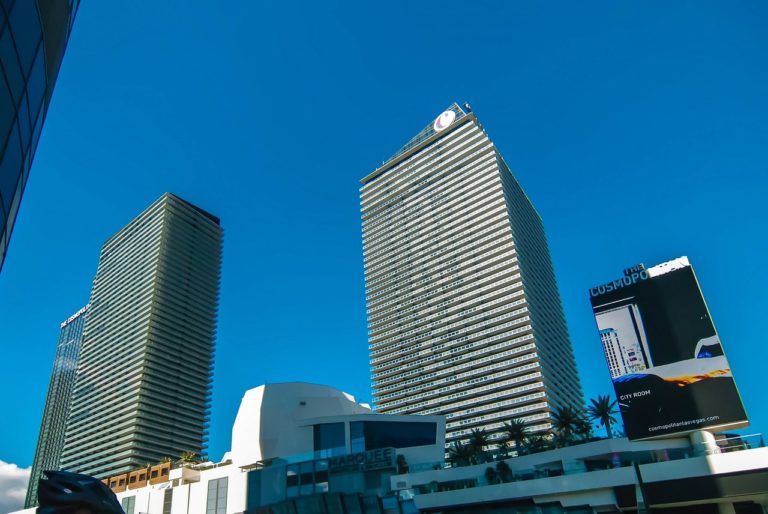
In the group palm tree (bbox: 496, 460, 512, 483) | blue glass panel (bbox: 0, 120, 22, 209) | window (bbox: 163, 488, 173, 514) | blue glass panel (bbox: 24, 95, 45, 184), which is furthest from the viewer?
window (bbox: 163, 488, 173, 514)

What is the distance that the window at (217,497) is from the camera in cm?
4662

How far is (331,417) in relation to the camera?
68.6 m

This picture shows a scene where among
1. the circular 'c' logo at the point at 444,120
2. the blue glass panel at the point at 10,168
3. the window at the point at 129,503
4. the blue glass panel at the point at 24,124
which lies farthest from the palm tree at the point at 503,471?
the circular 'c' logo at the point at 444,120

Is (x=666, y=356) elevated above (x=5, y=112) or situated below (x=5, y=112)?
below

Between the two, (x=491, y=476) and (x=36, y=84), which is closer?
(x=36, y=84)

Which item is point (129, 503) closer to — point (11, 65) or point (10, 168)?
point (10, 168)

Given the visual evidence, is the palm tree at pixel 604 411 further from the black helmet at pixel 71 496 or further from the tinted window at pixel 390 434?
the black helmet at pixel 71 496

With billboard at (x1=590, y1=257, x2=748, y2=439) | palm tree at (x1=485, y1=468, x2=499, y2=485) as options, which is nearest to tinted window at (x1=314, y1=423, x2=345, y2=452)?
palm tree at (x1=485, y1=468, x2=499, y2=485)

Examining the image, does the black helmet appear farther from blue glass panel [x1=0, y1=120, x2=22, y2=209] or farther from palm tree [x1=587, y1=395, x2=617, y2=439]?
palm tree [x1=587, y1=395, x2=617, y2=439]

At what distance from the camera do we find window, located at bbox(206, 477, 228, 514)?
46625 mm

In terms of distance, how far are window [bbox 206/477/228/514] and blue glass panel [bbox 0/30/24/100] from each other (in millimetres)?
37832

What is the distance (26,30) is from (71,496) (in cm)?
1385

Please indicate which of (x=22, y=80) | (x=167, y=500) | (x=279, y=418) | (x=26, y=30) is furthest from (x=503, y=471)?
(x=26, y=30)

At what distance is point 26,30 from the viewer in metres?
16.9
